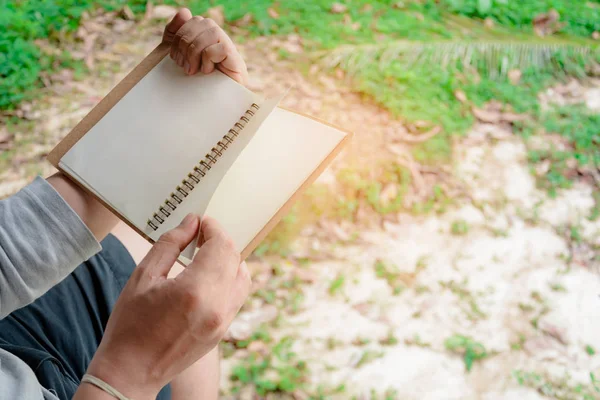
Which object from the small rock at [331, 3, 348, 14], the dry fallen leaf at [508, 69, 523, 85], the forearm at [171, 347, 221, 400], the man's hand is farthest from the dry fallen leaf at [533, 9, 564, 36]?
the forearm at [171, 347, 221, 400]

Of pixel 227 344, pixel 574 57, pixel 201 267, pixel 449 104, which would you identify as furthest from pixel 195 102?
pixel 574 57

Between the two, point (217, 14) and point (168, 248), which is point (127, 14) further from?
point (168, 248)

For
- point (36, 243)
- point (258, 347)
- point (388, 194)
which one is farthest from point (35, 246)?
point (388, 194)

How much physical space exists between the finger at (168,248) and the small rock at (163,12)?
7.21 feet

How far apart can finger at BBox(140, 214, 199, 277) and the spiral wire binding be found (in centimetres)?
10

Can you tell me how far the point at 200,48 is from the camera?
1.09 m

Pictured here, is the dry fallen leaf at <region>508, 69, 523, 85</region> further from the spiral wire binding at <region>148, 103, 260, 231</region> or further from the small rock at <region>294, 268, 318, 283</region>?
the spiral wire binding at <region>148, 103, 260, 231</region>

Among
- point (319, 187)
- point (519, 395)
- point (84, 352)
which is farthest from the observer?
point (319, 187)

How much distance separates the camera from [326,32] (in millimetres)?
2807

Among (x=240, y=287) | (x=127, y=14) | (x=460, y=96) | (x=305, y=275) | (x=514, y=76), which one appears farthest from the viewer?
(x=127, y=14)

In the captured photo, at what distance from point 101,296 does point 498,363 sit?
132 centimetres

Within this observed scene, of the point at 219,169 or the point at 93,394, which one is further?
the point at 219,169

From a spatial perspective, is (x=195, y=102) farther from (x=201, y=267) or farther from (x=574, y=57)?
(x=574, y=57)

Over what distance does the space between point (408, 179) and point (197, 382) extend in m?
1.34
